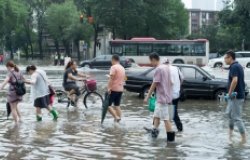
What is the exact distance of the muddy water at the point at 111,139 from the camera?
9922 millimetres

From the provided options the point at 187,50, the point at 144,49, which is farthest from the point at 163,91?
the point at 144,49

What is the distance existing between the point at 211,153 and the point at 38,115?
5.81 m

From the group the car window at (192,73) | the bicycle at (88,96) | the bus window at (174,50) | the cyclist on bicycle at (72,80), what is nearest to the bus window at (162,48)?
the bus window at (174,50)

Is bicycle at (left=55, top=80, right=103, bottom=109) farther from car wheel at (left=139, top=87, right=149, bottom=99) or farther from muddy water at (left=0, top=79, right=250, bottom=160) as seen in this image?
car wheel at (left=139, top=87, right=149, bottom=99)

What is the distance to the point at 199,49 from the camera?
5503 centimetres

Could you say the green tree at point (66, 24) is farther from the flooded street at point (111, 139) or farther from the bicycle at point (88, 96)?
the flooded street at point (111, 139)

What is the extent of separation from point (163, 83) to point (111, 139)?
5.46 ft

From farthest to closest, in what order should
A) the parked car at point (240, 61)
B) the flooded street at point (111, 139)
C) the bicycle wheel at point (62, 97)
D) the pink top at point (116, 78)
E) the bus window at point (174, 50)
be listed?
1. the bus window at point (174, 50)
2. the parked car at point (240, 61)
3. the bicycle wheel at point (62, 97)
4. the pink top at point (116, 78)
5. the flooded street at point (111, 139)

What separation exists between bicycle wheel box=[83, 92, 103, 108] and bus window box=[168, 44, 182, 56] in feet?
122

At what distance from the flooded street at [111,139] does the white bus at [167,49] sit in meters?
38.3

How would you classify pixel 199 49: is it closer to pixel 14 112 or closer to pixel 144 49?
pixel 144 49

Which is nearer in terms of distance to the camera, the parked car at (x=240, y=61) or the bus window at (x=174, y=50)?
the parked car at (x=240, y=61)

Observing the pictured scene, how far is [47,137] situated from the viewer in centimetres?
1185

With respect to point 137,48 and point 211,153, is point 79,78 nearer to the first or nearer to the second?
point 211,153
